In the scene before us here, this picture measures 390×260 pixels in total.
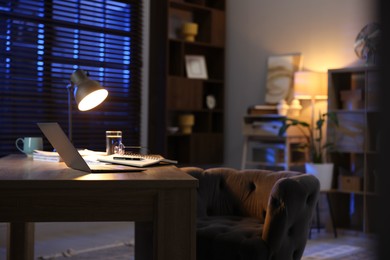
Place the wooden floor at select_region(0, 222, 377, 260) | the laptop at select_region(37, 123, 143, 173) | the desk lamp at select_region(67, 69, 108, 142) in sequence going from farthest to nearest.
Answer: the wooden floor at select_region(0, 222, 377, 260) → the desk lamp at select_region(67, 69, 108, 142) → the laptop at select_region(37, 123, 143, 173)

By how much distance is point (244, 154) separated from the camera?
5.76 meters

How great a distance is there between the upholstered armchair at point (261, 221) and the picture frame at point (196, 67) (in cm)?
319

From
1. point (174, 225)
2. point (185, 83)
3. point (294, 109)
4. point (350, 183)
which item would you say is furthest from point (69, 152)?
point (185, 83)

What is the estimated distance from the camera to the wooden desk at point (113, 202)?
1.73m

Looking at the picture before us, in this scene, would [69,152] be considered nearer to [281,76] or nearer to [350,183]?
[350,183]

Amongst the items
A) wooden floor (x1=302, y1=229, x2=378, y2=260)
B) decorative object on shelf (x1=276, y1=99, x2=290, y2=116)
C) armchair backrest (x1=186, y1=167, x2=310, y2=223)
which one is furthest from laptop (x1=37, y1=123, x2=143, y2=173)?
decorative object on shelf (x1=276, y1=99, x2=290, y2=116)

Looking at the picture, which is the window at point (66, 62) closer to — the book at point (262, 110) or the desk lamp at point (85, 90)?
the book at point (262, 110)

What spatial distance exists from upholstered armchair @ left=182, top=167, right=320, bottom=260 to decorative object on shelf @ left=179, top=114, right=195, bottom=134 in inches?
117

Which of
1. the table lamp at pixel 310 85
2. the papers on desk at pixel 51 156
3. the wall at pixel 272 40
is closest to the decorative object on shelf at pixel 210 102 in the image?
the wall at pixel 272 40

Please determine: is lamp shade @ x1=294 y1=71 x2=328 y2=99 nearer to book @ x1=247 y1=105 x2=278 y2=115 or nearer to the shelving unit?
book @ x1=247 y1=105 x2=278 y2=115

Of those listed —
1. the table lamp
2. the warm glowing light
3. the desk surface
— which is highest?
the table lamp

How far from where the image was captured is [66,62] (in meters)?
4.98

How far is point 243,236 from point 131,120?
10.6 ft

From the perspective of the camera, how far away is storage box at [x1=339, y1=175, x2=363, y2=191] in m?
5.01
